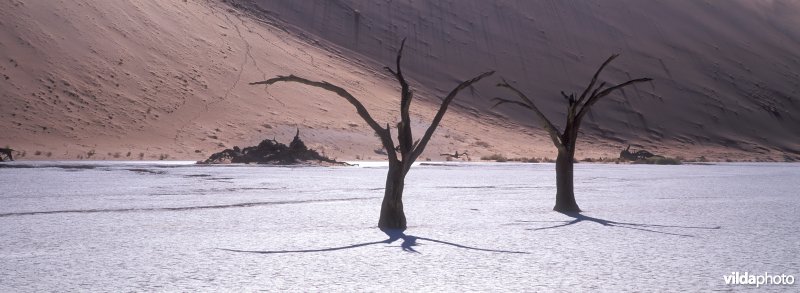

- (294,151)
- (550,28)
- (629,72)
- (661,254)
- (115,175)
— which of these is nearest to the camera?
(661,254)

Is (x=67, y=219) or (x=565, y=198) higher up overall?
Answer: (x=565, y=198)

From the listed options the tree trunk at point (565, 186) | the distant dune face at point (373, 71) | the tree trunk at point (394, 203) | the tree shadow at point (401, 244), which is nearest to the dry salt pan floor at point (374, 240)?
the tree shadow at point (401, 244)

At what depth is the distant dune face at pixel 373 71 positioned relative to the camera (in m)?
41.8

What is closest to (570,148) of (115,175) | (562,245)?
Result: (562,245)

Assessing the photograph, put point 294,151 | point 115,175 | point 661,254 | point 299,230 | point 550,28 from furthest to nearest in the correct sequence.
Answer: point 550,28 < point 294,151 < point 115,175 < point 299,230 < point 661,254

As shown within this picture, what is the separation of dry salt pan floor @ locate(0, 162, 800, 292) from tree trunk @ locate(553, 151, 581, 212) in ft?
1.32

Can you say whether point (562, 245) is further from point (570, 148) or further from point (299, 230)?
point (570, 148)

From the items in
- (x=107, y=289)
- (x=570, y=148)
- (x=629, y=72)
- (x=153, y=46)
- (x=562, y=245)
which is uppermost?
(x=629, y=72)

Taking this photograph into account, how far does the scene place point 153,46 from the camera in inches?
1960

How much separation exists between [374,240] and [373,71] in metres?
50.9

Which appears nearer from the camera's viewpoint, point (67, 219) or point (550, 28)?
point (67, 219)

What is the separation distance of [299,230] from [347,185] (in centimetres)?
923

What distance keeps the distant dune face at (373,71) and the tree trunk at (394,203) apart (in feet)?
86.3

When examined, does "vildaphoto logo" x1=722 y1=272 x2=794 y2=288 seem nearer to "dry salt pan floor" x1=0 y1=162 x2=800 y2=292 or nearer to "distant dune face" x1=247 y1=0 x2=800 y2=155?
"dry salt pan floor" x1=0 y1=162 x2=800 y2=292
